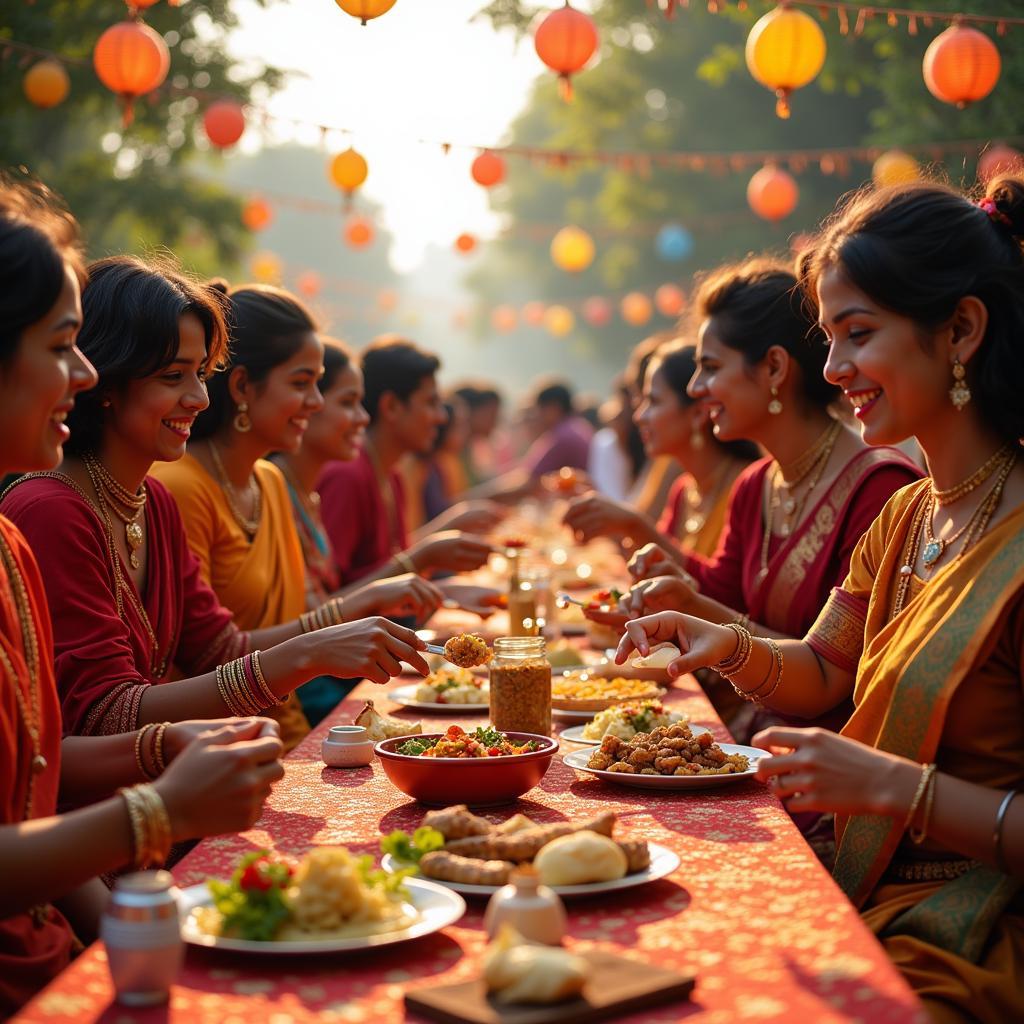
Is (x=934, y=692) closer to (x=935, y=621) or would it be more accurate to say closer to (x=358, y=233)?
(x=935, y=621)

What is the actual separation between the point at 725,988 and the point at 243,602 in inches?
119

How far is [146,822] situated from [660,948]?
0.78 metres

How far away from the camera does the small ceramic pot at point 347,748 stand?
2.96 meters

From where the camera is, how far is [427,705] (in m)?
3.65

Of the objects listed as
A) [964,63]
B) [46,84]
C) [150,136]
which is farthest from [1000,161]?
[150,136]

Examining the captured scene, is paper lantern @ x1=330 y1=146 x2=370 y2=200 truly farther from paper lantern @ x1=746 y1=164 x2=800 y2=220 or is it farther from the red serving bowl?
the red serving bowl

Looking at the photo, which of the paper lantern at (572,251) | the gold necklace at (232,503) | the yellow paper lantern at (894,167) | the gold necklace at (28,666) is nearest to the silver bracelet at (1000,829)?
the gold necklace at (28,666)

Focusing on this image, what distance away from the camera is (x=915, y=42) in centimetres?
1333

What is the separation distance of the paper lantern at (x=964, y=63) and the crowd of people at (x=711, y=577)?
3.14 metres

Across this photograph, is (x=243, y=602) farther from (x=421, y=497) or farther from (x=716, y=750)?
(x=421, y=497)

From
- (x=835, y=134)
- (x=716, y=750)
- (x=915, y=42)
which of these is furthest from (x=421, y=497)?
(x=835, y=134)

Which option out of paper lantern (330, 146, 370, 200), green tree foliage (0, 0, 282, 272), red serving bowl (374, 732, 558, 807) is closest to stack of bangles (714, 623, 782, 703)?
red serving bowl (374, 732, 558, 807)

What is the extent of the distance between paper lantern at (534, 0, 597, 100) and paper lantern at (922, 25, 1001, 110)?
188cm

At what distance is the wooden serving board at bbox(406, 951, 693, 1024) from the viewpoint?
1563mm
